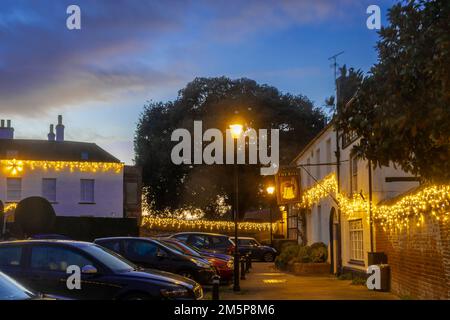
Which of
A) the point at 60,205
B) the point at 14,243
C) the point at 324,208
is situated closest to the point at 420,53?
the point at 14,243

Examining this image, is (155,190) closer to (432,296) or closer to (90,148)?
(90,148)

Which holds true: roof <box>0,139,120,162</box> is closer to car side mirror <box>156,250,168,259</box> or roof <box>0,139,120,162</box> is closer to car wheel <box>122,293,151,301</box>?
car side mirror <box>156,250,168,259</box>

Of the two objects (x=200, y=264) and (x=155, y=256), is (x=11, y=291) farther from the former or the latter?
(x=200, y=264)

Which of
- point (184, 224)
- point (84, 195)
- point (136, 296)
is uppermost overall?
point (84, 195)

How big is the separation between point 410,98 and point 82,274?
6.08m

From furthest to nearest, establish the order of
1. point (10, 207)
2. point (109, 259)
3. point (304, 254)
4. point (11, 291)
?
point (10, 207) → point (304, 254) → point (109, 259) → point (11, 291)

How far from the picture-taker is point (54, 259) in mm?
11484

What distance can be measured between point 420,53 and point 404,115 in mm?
939

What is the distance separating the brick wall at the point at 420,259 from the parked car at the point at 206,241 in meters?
7.41

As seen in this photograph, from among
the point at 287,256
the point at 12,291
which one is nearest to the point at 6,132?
the point at 287,256

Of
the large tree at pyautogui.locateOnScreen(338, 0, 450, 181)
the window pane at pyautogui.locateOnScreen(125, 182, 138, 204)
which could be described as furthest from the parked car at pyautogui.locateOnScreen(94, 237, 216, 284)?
the window pane at pyautogui.locateOnScreen(125, 182, 138, 204)

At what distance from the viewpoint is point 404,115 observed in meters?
8.69

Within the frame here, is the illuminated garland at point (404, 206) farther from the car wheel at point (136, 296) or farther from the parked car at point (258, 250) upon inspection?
the parked car at point (258, 250)

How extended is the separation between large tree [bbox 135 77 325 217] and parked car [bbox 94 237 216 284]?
32.6 m
